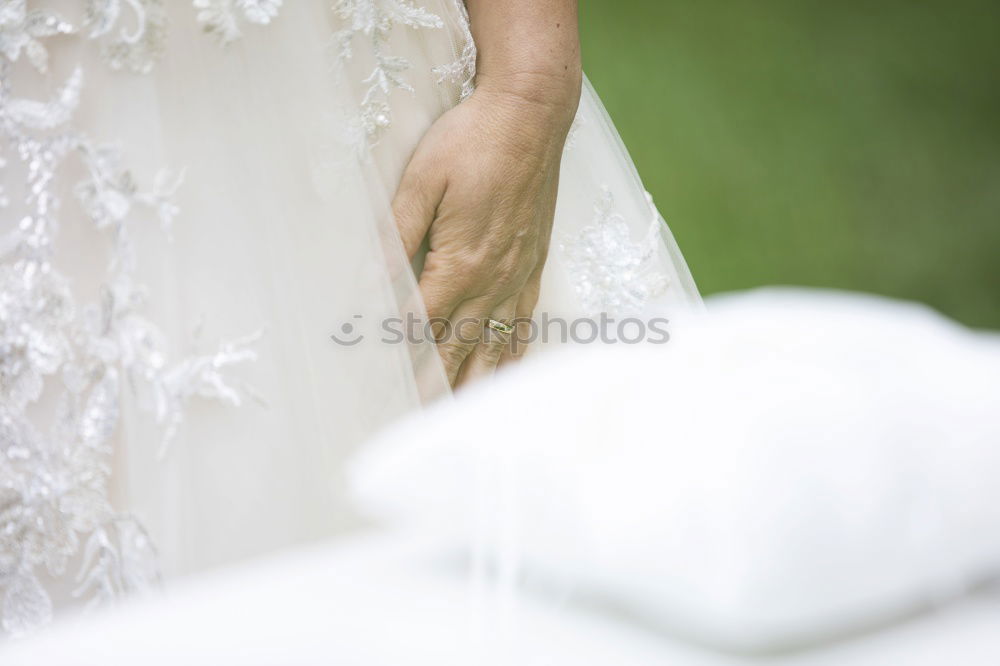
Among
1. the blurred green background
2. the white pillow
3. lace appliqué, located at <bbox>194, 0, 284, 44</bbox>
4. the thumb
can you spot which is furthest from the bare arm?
the blurred green background

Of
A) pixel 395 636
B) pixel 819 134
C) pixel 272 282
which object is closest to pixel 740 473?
pixel 395 636

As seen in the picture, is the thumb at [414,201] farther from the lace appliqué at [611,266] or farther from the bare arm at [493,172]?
the lace appliqué at [611,266]

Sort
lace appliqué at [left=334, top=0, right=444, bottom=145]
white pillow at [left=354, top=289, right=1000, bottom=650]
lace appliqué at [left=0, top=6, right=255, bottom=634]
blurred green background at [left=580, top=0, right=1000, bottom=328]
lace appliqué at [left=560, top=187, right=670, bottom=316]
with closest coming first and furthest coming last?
white pillow at [left=354, top=289, right=1000, bottom=650], lace appliqué at [left=0, top=6, right=255, bottom=634], lace appliqué at [left=334, top=0, right=444, bottom=145], lace appliqué at [left=560, top=187, right=670, bottom=316], blurred green background at [left=580, top=0, right=1000, bottom=328]

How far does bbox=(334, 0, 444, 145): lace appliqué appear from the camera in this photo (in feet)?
2.11

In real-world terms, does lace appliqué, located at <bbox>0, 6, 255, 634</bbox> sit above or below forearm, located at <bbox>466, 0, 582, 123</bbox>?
below

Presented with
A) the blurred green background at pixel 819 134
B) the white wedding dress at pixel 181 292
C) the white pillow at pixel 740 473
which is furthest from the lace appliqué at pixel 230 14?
the blurred green background at pixel 819 134

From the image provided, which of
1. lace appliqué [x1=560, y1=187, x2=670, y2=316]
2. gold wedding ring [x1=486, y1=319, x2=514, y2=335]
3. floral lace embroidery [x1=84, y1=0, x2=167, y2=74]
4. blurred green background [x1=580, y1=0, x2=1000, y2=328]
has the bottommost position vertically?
gold wedding ring [x1=486, y1=319, x2=514, y2=335]

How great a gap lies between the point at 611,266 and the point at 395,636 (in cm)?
56

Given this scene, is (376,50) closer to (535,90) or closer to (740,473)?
(535,90)

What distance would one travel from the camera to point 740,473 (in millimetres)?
234

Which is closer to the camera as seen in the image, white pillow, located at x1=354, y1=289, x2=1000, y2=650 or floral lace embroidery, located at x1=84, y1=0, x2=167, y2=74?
white pillow, located at x1=354, y1=289, x2=1000, y2=650

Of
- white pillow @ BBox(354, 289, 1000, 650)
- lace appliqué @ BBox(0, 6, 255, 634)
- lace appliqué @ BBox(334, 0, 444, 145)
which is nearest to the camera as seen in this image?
white pillow @ BBox(354, 289, 1000, 650)

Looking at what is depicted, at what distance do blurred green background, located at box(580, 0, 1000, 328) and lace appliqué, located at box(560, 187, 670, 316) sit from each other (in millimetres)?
2072

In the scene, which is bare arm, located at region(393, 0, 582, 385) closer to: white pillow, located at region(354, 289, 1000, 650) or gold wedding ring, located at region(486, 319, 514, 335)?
gold wedding ring, located at region(486, 319, 514, 335)
